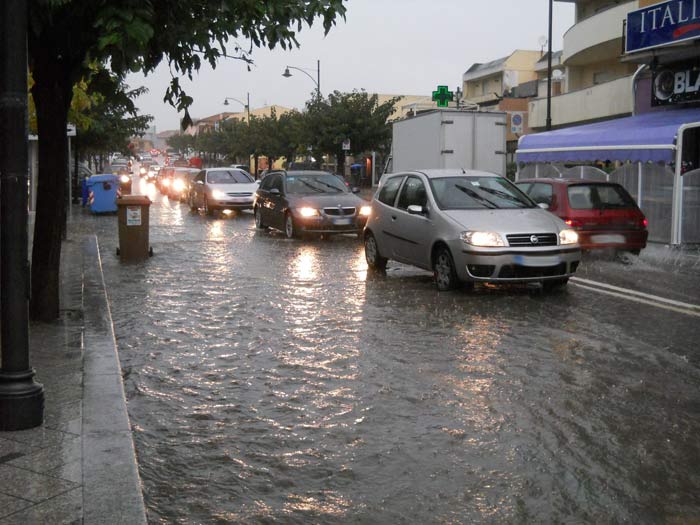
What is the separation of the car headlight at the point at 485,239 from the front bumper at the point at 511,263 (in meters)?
0.08

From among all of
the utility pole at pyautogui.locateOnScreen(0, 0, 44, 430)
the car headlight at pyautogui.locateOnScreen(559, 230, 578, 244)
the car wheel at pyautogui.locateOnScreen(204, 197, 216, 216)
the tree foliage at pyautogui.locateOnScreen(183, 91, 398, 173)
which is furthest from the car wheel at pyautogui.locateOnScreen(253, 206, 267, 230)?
the tree foliage at pyautogui.locateOnScreen(183, 91, 398, 173)

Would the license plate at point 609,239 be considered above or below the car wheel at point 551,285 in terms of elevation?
above

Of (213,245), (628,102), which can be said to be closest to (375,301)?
(213,245)

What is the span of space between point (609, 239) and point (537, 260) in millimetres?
4701

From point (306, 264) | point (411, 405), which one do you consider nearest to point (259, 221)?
point (306, 264)

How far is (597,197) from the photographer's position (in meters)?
15.2

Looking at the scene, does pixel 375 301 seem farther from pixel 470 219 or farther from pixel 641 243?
pixel 641 243

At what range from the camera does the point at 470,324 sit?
9.20 metres

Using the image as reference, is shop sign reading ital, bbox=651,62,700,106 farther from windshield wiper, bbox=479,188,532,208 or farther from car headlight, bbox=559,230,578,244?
car headlight, bbox=559,230,578,244

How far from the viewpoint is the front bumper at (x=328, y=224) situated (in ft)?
64.7

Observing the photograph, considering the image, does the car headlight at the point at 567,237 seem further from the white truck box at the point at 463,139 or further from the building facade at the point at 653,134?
the white truck box at the point at 463,139

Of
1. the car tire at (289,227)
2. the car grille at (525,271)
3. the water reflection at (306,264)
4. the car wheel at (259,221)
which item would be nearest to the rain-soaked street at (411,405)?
the car grille at (525,271)

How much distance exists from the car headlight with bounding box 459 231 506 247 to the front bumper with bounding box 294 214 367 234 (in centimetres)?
897

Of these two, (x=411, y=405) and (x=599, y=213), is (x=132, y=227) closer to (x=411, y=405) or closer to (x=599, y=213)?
(x=599, y=213)
